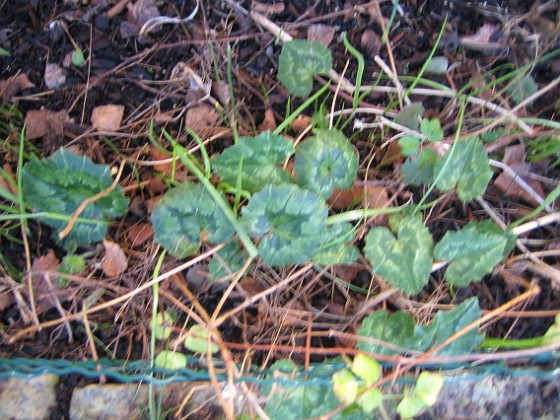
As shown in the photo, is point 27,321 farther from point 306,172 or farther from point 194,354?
point 306,172

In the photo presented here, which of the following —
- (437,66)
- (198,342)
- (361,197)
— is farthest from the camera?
(437,66)

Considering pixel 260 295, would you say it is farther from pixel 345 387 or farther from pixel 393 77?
pixel 393 77

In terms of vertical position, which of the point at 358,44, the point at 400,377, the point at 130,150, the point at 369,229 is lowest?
the point at 400,377

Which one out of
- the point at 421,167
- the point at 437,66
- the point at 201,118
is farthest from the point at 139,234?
the point at 437,66

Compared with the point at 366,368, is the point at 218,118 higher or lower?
higher

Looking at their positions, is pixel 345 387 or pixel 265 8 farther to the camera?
pixel 265 8

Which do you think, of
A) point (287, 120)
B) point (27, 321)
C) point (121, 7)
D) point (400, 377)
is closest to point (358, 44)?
point (287, 120)

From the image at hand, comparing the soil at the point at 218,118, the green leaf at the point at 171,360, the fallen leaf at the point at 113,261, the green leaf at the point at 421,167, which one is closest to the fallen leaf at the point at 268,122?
the soil at the point at 218,118
